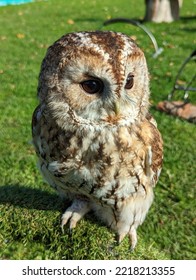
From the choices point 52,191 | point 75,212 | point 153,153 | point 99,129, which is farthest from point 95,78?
point 52,191

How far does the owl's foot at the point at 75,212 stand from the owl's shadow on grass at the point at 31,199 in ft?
0.34

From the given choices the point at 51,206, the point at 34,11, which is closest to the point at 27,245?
the point at 51,206

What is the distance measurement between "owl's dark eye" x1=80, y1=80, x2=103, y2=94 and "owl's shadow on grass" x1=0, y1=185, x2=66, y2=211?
801 millimetres

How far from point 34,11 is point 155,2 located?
12.8 ft

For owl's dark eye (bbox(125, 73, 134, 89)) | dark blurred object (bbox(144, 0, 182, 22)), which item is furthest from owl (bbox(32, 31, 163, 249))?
dark blurred object (bbox(144, 0, 182, 22))

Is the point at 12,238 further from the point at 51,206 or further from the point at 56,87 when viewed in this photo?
the point at 56,87

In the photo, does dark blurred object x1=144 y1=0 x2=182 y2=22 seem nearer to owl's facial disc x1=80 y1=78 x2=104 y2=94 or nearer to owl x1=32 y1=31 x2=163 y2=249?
owl x1=32 y1=31 x2=163 y2=249

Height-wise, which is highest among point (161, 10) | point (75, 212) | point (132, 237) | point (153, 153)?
point (153, 153)

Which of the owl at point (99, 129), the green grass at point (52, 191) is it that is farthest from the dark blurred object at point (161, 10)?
the owl at point (99, 129)

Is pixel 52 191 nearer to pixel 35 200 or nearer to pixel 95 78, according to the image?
pixel 35 200

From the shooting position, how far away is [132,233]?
2.12m

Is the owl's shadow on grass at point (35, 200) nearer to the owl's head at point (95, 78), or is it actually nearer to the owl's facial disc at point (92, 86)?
the owl's head at point (95, 78)

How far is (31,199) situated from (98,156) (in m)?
0.62

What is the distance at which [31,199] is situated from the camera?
223cm
